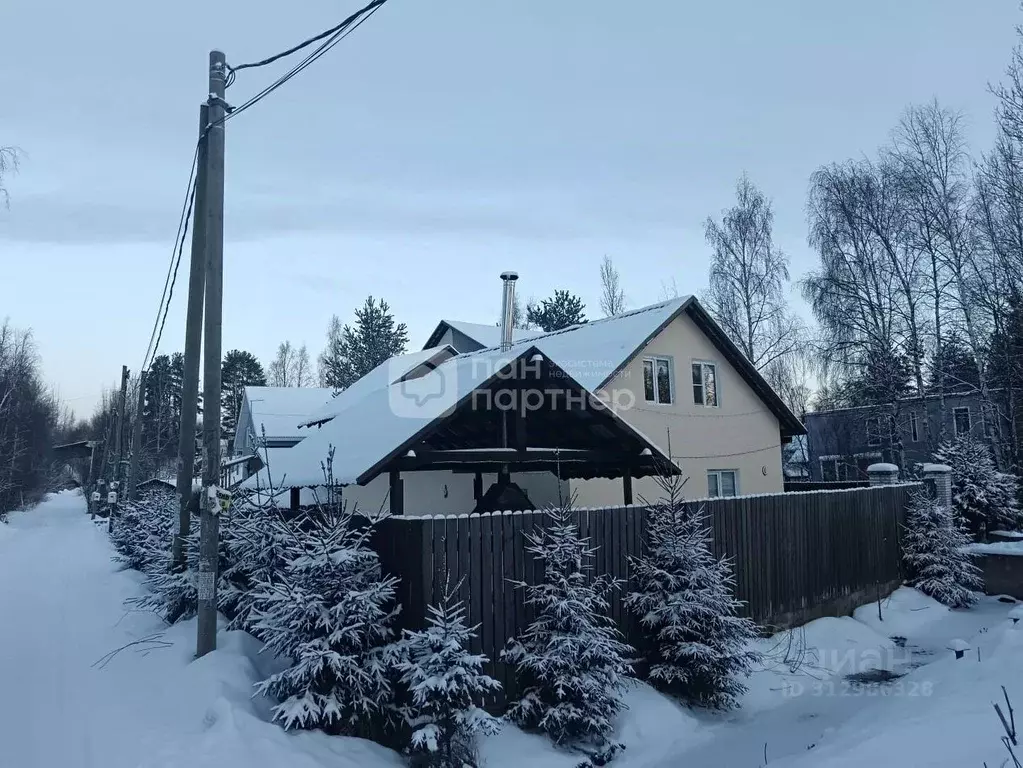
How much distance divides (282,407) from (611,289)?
1984 cm

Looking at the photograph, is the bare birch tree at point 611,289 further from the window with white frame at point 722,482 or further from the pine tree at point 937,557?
the pine tree at point 937,557

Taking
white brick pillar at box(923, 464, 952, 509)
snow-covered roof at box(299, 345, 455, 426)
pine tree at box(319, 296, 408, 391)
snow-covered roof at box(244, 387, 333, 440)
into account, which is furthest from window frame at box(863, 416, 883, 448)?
pine tree at box(319, 296, 408, 391)

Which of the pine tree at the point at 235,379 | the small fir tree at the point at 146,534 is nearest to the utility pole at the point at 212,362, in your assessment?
the small fir tree at the point at 146,534

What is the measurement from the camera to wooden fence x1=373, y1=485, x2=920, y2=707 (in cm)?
643

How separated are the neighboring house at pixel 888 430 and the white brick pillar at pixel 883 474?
8.16 metres

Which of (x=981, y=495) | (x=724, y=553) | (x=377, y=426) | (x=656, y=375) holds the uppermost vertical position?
(x=656, y=375)

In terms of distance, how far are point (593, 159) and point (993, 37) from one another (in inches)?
491

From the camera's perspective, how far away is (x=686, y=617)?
760 centimetres

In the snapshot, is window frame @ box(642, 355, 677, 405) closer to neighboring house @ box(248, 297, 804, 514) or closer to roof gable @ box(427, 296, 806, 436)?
neighboring house @ box(248, 297, 804, 514)

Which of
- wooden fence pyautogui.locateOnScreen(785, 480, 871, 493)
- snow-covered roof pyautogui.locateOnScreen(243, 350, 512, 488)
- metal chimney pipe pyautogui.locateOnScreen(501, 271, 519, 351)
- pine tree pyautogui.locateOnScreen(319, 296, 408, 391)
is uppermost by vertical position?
pine tree pyautogui.locateOnScreen(319, 296, 408, 391)

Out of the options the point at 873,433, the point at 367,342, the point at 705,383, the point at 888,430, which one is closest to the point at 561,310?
the point at 367,342

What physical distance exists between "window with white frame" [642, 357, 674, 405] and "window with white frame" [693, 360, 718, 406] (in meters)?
0.97

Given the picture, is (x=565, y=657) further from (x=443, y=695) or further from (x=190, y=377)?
(x=190, y=377)

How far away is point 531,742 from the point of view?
20.2 ft
